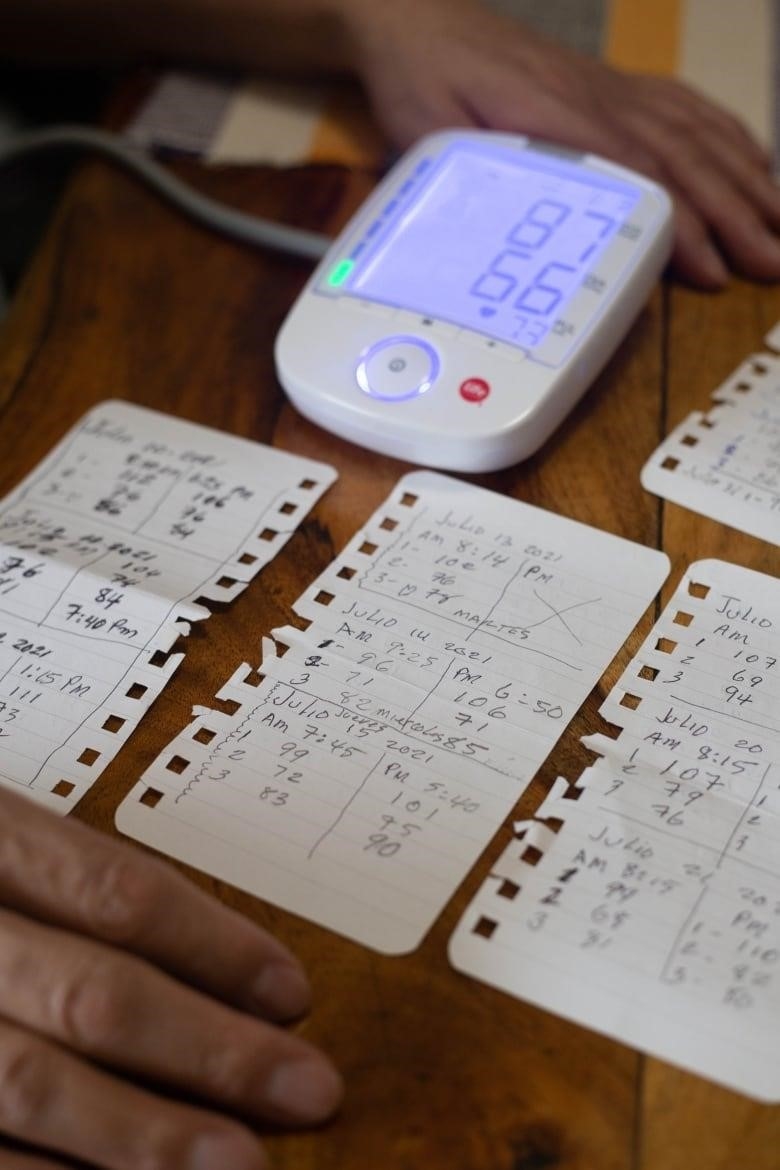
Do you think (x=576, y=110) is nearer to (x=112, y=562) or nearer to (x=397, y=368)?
(x=397, y=368)

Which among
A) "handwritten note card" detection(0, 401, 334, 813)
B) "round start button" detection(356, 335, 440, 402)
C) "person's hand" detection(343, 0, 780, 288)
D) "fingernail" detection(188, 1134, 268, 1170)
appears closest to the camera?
"fingernail" detection(188, 1134, 268, 1170)

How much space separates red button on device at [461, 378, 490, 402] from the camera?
0.63m

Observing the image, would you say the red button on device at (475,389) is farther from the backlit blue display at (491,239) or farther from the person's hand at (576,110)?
the person's hand at (576,110)

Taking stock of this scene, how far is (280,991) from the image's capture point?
1.43 feet

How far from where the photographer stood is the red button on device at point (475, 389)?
0.63 m

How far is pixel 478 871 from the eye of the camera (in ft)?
1.57

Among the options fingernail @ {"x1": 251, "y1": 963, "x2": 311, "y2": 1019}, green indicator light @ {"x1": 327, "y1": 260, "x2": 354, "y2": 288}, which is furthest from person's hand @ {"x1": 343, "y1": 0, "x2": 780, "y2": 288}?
fingernail @ {"x1": 251, "y1": 963, "x2": 311, "y2": 1019}

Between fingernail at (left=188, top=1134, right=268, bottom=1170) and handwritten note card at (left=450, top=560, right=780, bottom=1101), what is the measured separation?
0.10 meters

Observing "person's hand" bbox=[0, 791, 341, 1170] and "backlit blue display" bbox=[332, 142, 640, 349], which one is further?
"backlit blue display" bbox=[332, 142, 640, 349]

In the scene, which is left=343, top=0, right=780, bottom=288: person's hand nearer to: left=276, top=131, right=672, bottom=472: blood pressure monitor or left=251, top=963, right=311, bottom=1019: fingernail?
left=276, top=131, right=672, bottom=472: blood pressure monitor

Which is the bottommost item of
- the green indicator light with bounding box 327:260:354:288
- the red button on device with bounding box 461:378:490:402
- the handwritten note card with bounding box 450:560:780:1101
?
the handwritten note card with bounding box 450:560:780:1101

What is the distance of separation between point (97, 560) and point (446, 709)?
0.66ft

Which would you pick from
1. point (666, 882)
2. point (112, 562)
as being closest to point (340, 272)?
point (112, 562)

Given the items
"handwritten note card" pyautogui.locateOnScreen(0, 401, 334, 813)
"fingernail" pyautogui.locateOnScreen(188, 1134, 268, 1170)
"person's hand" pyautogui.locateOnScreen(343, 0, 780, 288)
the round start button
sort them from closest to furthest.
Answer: "fingernail" pyautogui.locateOnScreen(188, 1134, 268, 1170) → "handwritten note card" pyautogui.locateOnScreen(0, 401, 334, 813) → the round start button → "person's hand" pyautogui.locateOnScreen(343, 0, 780, 288)
